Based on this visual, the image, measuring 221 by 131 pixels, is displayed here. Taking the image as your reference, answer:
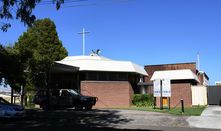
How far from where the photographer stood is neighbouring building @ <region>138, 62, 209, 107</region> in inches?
1571

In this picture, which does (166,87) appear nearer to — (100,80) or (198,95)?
(198,95)

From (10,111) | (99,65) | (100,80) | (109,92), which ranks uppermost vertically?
(99,65)

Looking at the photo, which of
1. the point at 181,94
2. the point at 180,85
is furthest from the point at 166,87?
the point at 181,94

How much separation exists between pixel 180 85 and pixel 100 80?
7.87 meters

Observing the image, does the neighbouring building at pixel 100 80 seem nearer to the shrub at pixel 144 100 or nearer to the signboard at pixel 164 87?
the shrub at pixel 144 100

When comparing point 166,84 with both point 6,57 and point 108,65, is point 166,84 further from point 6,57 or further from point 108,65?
point 6,57

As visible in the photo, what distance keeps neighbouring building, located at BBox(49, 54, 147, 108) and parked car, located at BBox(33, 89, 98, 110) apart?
283 inches

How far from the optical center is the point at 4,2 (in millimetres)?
19469

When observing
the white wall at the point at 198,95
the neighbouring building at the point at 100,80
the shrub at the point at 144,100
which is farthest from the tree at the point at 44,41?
the white wall at the point at 198,95

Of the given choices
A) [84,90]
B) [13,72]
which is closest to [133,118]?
[13,72]

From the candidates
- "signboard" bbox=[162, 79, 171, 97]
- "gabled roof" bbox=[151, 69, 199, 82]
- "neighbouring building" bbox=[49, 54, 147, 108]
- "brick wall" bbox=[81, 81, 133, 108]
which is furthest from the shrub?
"signboard" bbox=[162, 79, 171, 97]

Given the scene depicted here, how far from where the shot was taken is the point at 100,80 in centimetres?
A: 4125

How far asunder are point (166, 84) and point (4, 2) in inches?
688

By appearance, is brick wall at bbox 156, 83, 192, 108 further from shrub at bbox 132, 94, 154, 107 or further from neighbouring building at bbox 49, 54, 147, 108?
neighbouring building at bbox 49, 54, 147, 108
